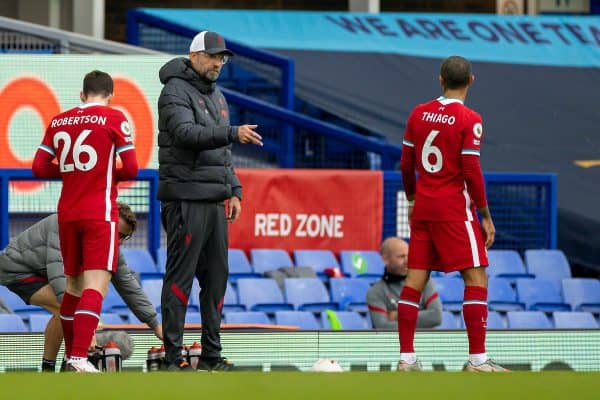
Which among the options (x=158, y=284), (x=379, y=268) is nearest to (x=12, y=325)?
(x=158, y=284)

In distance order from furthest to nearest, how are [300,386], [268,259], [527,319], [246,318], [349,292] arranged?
[268,259] < [349,292] < [527,319] < [246,318] < [300,386]

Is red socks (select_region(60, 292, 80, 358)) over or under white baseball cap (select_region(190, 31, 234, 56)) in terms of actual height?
under

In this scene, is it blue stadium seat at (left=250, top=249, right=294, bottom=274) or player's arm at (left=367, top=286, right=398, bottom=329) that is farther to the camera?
blue stadium seat at (left=250, top=249, right=294, bottom=274)

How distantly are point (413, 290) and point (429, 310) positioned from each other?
2.98 metres

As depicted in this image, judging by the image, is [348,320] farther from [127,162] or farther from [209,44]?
[127,162]

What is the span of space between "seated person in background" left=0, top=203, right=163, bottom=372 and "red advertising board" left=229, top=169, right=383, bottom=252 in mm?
5639

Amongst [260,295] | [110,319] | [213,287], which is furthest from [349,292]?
[213,287]

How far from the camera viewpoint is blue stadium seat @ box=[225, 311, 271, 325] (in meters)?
11.5

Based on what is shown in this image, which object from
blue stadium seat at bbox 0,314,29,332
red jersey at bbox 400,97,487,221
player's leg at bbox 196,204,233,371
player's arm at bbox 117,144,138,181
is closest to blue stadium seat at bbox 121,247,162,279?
blue stadium seat at bbox 0,314,29,332

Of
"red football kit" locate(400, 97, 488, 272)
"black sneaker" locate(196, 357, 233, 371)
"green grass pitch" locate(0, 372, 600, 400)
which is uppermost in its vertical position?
"red football kit" locate(400, 97, 488, 272)

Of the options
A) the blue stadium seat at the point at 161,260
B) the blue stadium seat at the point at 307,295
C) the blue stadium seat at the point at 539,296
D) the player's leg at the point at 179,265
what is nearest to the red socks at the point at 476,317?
the player's leg at the point at 179,265

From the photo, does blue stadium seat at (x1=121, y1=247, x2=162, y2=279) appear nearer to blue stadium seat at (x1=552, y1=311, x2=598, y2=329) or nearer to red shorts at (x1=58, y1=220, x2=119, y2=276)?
blue stadium seat at (x1=552, y1=311, x2=598, y2=329)

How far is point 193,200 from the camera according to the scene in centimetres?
793

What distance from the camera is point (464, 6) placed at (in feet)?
77.2
